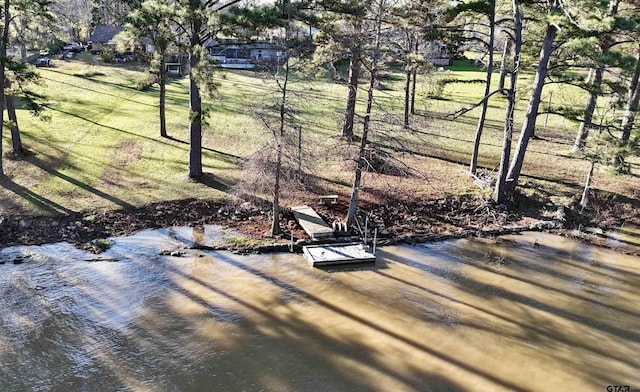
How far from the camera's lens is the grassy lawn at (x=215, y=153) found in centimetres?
1612

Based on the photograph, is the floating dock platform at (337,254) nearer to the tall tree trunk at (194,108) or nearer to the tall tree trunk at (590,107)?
the tall tree trunk at (194,108)

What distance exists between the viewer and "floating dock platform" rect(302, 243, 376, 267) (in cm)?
1380

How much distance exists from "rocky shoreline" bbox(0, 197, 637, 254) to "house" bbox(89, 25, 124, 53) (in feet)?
125

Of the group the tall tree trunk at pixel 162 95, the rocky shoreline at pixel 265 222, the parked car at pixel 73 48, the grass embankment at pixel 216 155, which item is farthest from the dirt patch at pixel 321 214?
the parked car at pixel 73 48

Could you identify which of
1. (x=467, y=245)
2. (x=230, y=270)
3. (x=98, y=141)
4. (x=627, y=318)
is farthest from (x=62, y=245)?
(x=627, y=318)

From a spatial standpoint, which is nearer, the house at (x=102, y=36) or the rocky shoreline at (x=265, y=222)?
the rocky shoreline at (x=265, y=222)

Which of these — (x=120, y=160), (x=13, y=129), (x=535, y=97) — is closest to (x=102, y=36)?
(x=13, y=129)

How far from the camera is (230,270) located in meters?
13.2

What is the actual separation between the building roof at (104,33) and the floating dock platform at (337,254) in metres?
43.6

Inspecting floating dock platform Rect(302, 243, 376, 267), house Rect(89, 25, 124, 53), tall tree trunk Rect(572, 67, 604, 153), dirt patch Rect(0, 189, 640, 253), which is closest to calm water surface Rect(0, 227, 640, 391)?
floating dock platform Rect(302, 243, 376, 267)

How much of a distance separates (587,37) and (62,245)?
1770 cm

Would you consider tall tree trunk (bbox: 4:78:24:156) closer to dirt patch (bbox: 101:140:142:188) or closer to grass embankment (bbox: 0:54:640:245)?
grass embankment (bbox: 0:54:640:245)

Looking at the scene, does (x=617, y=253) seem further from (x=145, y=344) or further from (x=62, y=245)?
(x=62, y=245)

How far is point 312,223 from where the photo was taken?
15.8 metres
